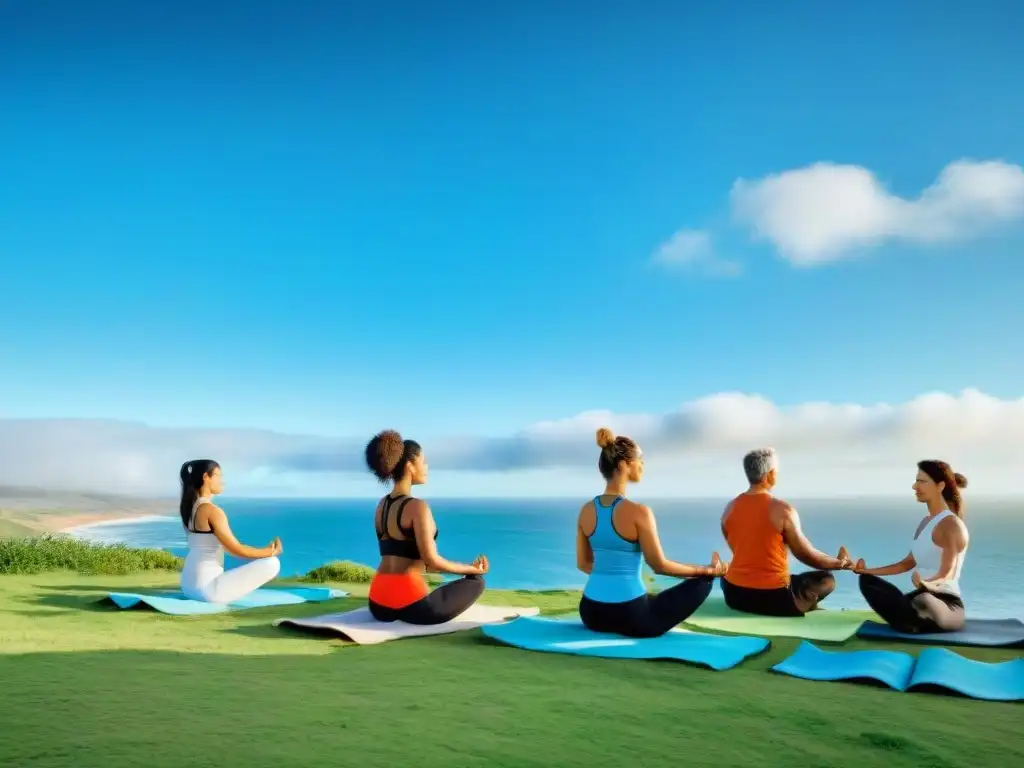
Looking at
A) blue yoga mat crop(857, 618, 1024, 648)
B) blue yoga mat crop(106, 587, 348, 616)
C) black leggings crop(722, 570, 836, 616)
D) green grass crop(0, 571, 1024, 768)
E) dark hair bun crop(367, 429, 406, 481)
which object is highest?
dark hair bun crop(367, 429, 406, 481)

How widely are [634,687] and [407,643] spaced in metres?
2.11

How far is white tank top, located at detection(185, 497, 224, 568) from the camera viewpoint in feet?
29.7

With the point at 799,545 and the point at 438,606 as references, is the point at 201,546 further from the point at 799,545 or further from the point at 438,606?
the point at 799,545

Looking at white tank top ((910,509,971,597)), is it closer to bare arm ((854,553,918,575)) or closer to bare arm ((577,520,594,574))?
bare arm ((854,553,918,575))

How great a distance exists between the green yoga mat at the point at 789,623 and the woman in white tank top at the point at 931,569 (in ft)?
1.35

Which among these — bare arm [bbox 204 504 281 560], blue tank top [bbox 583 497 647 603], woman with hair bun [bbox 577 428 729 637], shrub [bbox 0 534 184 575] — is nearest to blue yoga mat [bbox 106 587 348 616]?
bare arm [bbox 204 504 281 560]

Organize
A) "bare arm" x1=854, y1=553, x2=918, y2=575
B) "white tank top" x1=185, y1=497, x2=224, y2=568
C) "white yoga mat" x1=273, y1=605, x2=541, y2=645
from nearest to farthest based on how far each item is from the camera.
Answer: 1. "white yoga mat" x1=273, y1=605, x2=541, y2=645
2. "bare arm" x1=854, y1=553, x2=918, y2=575
3. "white tank top" x1=185, y1=497, x2=224, y2=568

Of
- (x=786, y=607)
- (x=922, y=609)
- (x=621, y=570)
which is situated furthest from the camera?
(x=786, y=607)

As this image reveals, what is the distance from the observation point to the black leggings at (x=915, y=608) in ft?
23.3

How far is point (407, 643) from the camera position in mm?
6566

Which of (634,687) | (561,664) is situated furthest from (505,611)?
(634,687)

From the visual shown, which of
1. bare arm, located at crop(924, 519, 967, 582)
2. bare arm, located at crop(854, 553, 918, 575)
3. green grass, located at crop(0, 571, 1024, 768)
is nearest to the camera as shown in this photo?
green grass, located at crop(0, 571, 1024, 768)

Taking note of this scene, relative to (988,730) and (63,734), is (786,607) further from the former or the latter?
(63,734)

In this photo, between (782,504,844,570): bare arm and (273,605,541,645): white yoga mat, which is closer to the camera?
(273,605,541,645): white yoga mat
